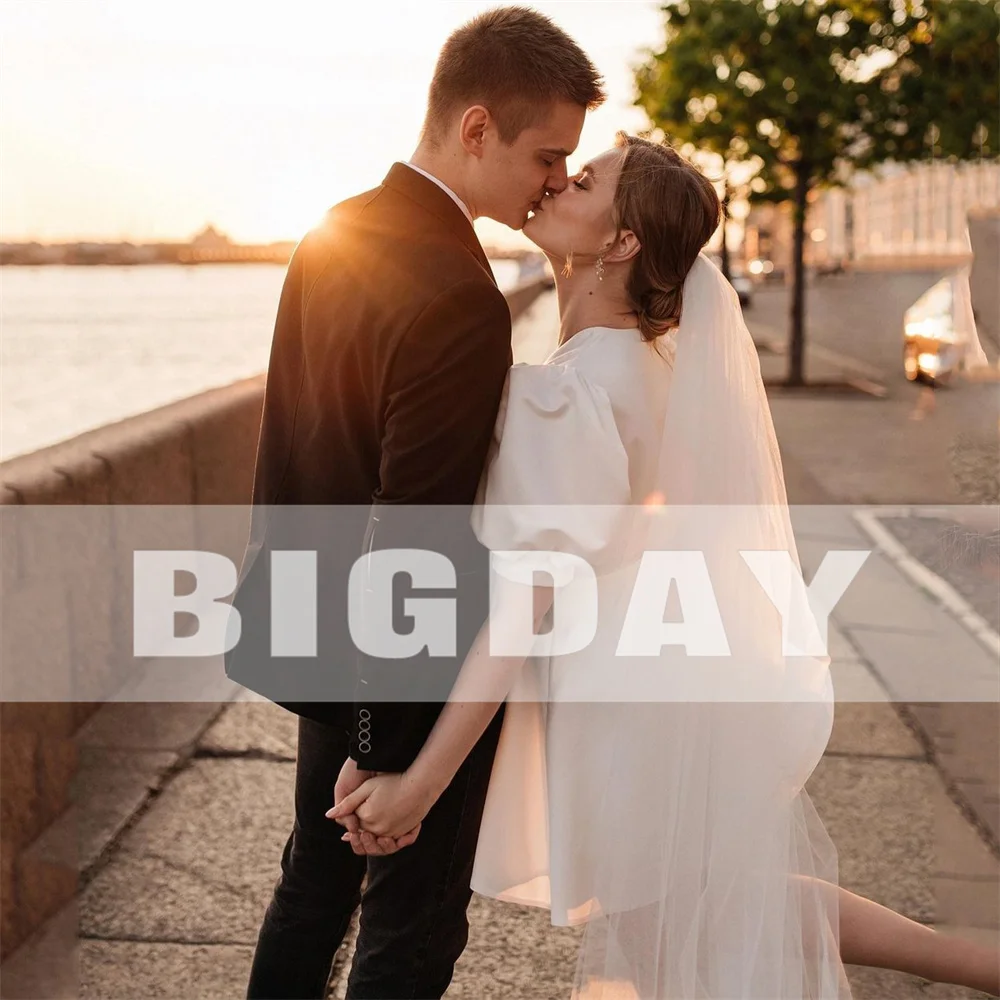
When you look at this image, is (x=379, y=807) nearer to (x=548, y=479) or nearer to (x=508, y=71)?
(x=548, y=479)

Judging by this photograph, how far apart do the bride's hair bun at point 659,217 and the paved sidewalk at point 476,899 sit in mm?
1759

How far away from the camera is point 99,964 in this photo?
3.10m

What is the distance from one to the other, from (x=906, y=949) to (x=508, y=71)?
6.18ft

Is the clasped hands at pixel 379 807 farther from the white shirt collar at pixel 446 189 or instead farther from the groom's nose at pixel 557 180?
the groom's nose at pixel 557 180

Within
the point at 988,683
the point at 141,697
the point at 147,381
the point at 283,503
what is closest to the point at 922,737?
the point at 988,683

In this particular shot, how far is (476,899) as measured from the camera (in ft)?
12.0

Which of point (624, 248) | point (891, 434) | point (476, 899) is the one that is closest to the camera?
point (624, 248)

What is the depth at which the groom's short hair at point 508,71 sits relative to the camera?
214cm

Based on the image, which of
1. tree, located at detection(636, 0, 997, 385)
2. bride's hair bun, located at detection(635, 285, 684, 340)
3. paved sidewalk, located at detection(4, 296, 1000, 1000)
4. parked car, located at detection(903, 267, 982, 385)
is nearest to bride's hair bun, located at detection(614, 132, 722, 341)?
bride's hair bun, located at detection(635, 285, 684, 340)

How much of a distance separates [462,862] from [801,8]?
15.3 m

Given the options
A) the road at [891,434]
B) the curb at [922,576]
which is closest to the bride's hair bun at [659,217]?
the road at [891,434]

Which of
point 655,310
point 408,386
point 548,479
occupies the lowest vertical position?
point 548,479

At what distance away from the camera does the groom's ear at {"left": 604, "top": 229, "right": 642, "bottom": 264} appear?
2.27 metres

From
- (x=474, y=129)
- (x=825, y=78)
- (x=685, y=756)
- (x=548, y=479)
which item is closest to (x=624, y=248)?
(x=474, y=129)
